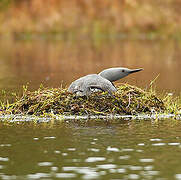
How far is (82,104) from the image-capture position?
31.7ft

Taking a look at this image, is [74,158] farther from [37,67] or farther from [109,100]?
[37,67]

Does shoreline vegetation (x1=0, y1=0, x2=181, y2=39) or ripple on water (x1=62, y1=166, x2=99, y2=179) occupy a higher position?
shoreline vegetation (x1=0, y1=0, x2=181, y2=39)

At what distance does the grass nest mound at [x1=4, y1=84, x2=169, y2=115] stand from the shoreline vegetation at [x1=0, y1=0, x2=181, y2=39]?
34.3 meters

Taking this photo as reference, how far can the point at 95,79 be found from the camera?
9.83 metres

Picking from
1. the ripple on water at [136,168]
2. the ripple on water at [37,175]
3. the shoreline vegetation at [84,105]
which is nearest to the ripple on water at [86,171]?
the ripple on water at [37,175]

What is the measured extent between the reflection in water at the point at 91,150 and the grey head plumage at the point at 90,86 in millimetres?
785

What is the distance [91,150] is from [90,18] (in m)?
38.4

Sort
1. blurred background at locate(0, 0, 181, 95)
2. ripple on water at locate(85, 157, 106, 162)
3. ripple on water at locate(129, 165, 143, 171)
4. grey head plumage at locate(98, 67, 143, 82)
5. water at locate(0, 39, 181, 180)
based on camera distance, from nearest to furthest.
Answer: water at locate(0, 39, 181, 180) < ripple on water at locate(129, 165, 143, 171) < ripple on water at locate(85, 157, 106, 162) < grey head plumage at locate(98, 67, 143, 82) < blurred background at locate(0, 0, 181, 95)

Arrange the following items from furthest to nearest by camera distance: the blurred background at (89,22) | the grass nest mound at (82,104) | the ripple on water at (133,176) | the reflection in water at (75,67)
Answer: the blurred background at (89,22), the reflection in water at (75,67), the grass nest mound at (82,104), the ripple on water at (133,176)

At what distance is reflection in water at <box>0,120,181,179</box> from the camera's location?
6.30m

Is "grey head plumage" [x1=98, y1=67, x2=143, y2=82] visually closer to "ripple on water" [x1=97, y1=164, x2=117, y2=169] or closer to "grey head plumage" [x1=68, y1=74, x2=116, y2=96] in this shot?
"grey head plumage" [x1=68, y1=74, x2=116, y2=96]

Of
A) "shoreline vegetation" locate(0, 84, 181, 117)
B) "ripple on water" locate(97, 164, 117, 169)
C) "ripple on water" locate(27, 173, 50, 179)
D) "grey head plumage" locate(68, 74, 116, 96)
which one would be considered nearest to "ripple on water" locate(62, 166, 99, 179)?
"ripple on water" locate(97, 164, 117, 169)

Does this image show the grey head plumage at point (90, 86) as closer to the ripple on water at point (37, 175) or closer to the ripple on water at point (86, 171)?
the ripple on water at point (86, 171)

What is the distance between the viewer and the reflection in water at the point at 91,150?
6301mm
